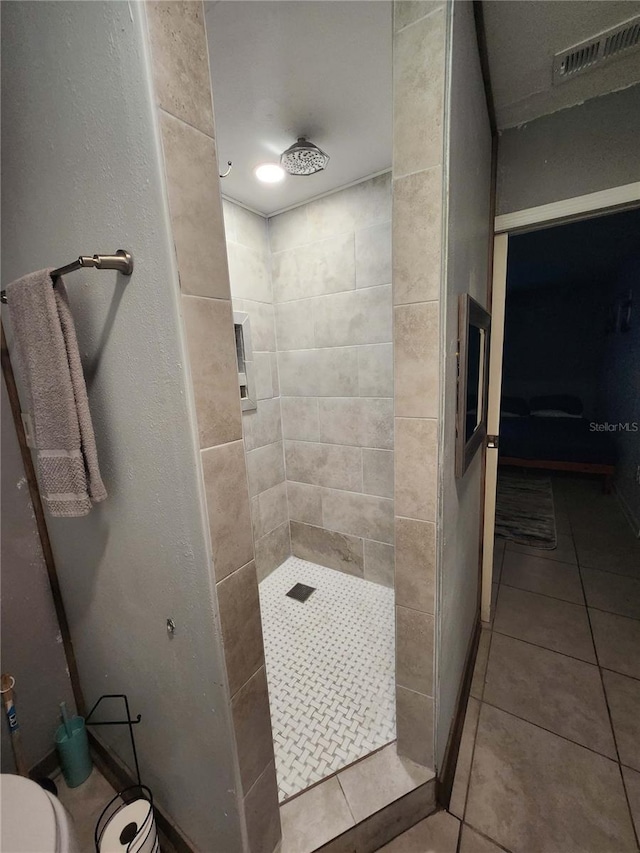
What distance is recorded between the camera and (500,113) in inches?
56.6

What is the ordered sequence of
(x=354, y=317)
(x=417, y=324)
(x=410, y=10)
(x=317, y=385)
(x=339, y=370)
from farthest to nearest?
(x=317, y=385) < (x=339, y=370) < (x=354, y=317) < (x=417, y=324) < (x=410, y=10)

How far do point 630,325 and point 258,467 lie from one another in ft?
13.5

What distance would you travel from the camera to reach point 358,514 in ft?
7.14

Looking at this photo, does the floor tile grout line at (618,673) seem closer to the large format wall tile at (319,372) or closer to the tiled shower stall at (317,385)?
the tiled shower stall at (317,385)

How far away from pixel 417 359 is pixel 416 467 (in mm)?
301

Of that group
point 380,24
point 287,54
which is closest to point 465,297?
point 380,24

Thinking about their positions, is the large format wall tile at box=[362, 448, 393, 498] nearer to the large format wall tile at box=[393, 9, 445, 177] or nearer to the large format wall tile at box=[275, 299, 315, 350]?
the large format wall tile at box=[275, 299, 315, 350]

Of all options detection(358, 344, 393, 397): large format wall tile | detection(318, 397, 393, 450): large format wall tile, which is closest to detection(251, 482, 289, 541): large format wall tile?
detection(318, 397, 393, 450): large format wall tile

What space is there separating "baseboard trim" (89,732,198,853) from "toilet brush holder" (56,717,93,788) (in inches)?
1.7

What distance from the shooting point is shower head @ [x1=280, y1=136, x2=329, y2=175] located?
1.44 m

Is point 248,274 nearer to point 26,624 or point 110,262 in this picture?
point 110,262

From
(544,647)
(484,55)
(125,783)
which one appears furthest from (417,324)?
(544,647)

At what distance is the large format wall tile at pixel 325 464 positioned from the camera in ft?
7.04

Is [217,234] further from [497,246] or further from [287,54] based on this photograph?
[497,246]
